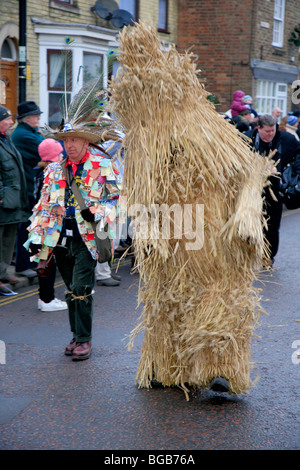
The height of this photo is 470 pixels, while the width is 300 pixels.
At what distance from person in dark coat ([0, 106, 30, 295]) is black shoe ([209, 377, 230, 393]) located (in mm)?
3691

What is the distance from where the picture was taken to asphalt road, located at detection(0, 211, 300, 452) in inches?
145

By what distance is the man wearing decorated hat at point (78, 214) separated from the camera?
5020mm

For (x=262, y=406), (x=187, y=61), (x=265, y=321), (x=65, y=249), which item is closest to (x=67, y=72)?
(x=65, y=249)

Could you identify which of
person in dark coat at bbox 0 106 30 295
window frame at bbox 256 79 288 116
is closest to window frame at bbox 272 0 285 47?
window frame at bbox 256 79 288 116

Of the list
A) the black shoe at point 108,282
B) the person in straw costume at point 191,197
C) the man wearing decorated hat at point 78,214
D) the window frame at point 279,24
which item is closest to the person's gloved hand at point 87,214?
the man wearing decorated hat at point 78,214

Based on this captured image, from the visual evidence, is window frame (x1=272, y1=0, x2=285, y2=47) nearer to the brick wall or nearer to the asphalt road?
the brick wall

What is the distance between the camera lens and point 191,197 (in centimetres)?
420

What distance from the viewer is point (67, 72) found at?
6312 millimetres

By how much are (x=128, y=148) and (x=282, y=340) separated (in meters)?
2.37

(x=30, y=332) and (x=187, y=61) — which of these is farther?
(x=30, y=332)

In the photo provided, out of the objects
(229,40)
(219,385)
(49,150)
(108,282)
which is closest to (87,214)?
(219,385)

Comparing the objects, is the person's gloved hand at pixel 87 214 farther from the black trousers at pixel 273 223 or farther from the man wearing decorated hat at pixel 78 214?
the black trousers at pixel 273 223
